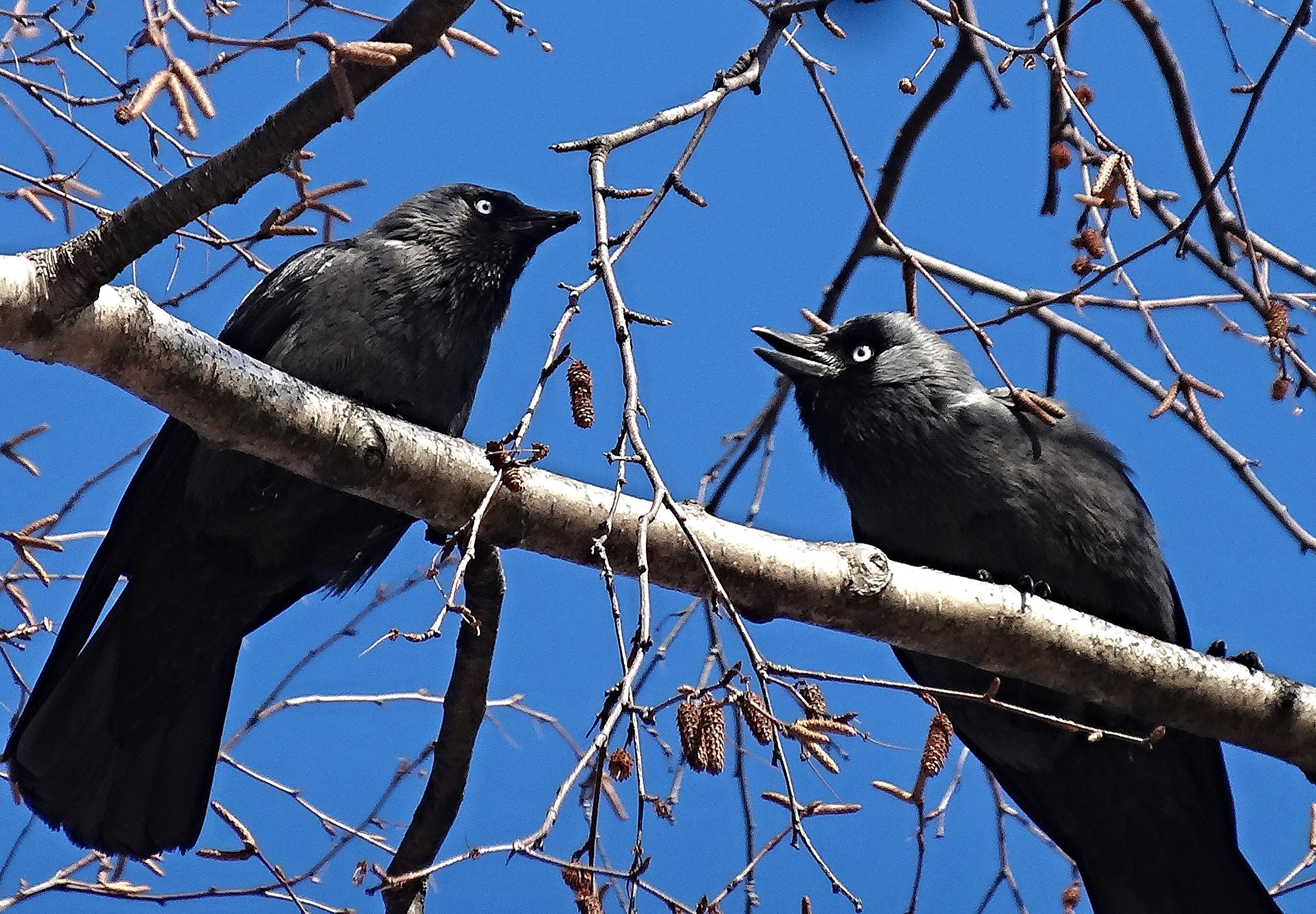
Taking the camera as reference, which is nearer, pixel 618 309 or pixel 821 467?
pixel 618 309

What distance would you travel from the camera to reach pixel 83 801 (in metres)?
4.33

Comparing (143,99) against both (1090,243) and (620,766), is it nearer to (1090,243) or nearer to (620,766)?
(620,766)

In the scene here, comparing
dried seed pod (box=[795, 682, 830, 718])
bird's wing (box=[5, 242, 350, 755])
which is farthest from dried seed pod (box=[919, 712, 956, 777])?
bird's wing (box=[5, 242, 350, 755])

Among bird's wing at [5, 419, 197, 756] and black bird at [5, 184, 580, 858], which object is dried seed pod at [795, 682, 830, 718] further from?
bird's wing at [5, 419, 197, 756]

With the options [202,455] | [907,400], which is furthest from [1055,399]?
[202,455]

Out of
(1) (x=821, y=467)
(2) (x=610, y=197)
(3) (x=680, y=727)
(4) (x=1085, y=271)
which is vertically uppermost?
(1) (x=821, y=467)

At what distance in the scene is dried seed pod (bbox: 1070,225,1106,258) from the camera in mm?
3168

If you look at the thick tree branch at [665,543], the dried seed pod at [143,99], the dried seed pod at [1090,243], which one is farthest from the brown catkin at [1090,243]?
the dried seed pod at [143,99]

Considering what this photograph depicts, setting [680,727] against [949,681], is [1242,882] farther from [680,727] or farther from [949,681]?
[680,727]

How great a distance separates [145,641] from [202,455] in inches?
28.2

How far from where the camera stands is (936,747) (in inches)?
112

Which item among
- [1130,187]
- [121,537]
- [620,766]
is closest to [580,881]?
[620,766]

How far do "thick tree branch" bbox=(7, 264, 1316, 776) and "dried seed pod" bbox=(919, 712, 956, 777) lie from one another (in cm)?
50

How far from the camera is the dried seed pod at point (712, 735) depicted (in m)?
2.12
